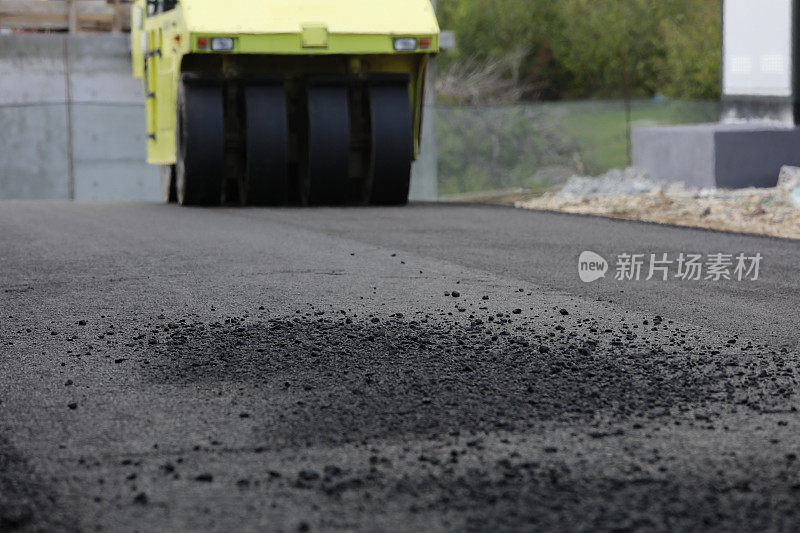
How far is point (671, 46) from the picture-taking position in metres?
37.4

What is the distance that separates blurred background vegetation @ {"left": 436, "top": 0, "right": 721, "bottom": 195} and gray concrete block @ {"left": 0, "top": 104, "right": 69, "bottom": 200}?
23.4ft

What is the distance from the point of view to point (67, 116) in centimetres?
2158

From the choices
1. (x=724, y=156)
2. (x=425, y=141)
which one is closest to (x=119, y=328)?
(x=724, y=156)

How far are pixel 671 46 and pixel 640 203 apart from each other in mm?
24099

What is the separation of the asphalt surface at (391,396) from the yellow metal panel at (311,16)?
16.8 ft

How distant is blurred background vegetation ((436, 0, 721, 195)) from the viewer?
23125 millimetres


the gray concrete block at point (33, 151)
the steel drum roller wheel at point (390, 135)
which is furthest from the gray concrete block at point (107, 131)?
the steel drum roller wheel at point (390, 135)

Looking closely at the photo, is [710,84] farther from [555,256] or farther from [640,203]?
[555,256]

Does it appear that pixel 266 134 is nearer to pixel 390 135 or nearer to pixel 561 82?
pixel 390 135

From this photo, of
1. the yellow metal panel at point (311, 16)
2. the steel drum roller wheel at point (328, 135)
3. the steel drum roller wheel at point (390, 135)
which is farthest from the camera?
the steel drum roller wheel at point (390, 135)

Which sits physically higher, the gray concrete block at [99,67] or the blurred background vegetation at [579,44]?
the blurred background vegetation at [579,44]

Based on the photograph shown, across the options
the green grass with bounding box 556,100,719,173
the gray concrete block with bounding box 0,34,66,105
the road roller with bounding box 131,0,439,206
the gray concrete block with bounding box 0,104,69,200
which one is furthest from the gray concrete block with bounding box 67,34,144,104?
the green grass with bounding box 556,100,719,173

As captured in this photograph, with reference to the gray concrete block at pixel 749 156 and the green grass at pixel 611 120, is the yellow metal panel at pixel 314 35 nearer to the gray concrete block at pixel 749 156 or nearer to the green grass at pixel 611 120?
the gray concrete block at pixel 749 156

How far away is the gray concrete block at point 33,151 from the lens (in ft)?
70.5
